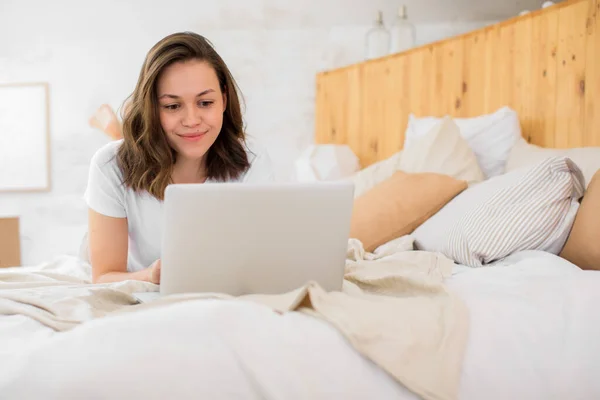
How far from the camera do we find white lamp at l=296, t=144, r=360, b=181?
3.16 meters

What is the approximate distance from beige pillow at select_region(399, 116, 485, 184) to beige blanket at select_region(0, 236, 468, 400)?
1.03 m

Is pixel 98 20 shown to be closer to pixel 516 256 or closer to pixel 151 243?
pixel 151 243

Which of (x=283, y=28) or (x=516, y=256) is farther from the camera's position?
(x=283, y=28)

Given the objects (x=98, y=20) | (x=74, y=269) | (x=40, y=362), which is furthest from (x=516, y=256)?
(x=98, y=20)

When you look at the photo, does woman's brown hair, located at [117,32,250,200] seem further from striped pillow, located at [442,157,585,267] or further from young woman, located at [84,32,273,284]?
striped pillow, located at [442,157,585,267]

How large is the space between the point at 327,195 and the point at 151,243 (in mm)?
707

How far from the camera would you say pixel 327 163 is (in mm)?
3193

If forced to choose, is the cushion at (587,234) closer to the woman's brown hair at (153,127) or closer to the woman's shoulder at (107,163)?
the woman's brown hair at (153,127)

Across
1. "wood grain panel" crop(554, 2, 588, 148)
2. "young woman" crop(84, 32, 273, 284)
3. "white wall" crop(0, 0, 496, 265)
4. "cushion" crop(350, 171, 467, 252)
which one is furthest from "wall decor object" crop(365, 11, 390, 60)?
"young woman" crop(84, 32, 273, 284)

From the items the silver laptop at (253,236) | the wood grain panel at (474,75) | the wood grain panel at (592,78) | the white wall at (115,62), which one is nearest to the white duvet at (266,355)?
the silver laptop at (253,236)

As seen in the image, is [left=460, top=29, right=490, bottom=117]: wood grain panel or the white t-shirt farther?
[left=460, top=29, right=490, bottom=117]: wood grain panel

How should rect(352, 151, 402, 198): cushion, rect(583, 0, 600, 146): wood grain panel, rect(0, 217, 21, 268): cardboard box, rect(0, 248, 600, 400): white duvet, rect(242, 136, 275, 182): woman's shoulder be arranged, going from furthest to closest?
rect(0, 217, 21, 268): cardboard box → rect(352, 151, 402, 198): cushion → rect(583, 0, 600, 146): wood grain panel → rect(242, 136, 275, 182): woman's shoulder → rect(0, 248, 600, 400): white duvet

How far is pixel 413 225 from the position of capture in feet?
6.38

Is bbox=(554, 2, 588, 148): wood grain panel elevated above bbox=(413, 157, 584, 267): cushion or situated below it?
above
